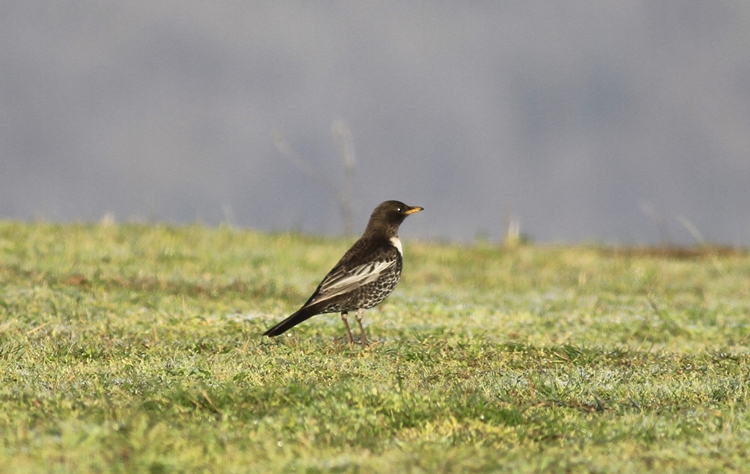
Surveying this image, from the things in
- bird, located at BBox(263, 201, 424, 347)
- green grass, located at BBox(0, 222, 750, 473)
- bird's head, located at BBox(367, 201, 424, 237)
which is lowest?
green grass, located at BBox(0, 222, 750, 473)

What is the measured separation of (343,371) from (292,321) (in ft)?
5.70

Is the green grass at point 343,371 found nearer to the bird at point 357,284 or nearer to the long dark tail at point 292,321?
the long dark tail at point 292,321

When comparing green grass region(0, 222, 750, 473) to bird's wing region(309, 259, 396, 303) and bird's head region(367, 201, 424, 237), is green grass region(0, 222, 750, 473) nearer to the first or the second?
bird's wing region(309, 259, 396, 303)

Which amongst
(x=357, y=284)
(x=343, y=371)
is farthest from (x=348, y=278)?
(x=343, y=371)

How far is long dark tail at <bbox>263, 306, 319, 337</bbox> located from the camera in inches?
406

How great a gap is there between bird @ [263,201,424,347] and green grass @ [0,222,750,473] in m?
0.36

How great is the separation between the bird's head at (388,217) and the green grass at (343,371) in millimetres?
1360

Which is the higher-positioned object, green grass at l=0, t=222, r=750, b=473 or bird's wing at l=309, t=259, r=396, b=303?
bird's wing at l=309, t=259, r=396, b=303

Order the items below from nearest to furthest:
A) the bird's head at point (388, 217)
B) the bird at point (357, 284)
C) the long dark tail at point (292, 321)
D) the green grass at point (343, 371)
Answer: the green grass at point (343, 371) < the long dark tail at point (292, 321) < the bird at point (357, 284) < the bird's head at point (388, 217)

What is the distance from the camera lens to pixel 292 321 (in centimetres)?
1033

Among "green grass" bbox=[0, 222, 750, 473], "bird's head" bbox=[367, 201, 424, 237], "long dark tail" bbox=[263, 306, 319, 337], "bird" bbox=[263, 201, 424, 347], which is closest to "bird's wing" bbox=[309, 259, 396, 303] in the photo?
"bird" bbox=[263, 201, 424, 347]

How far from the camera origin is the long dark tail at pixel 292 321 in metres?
10.3

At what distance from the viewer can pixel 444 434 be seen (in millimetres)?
6629

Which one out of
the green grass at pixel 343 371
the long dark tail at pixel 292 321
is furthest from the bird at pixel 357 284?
the green grass at pixel 343 371
